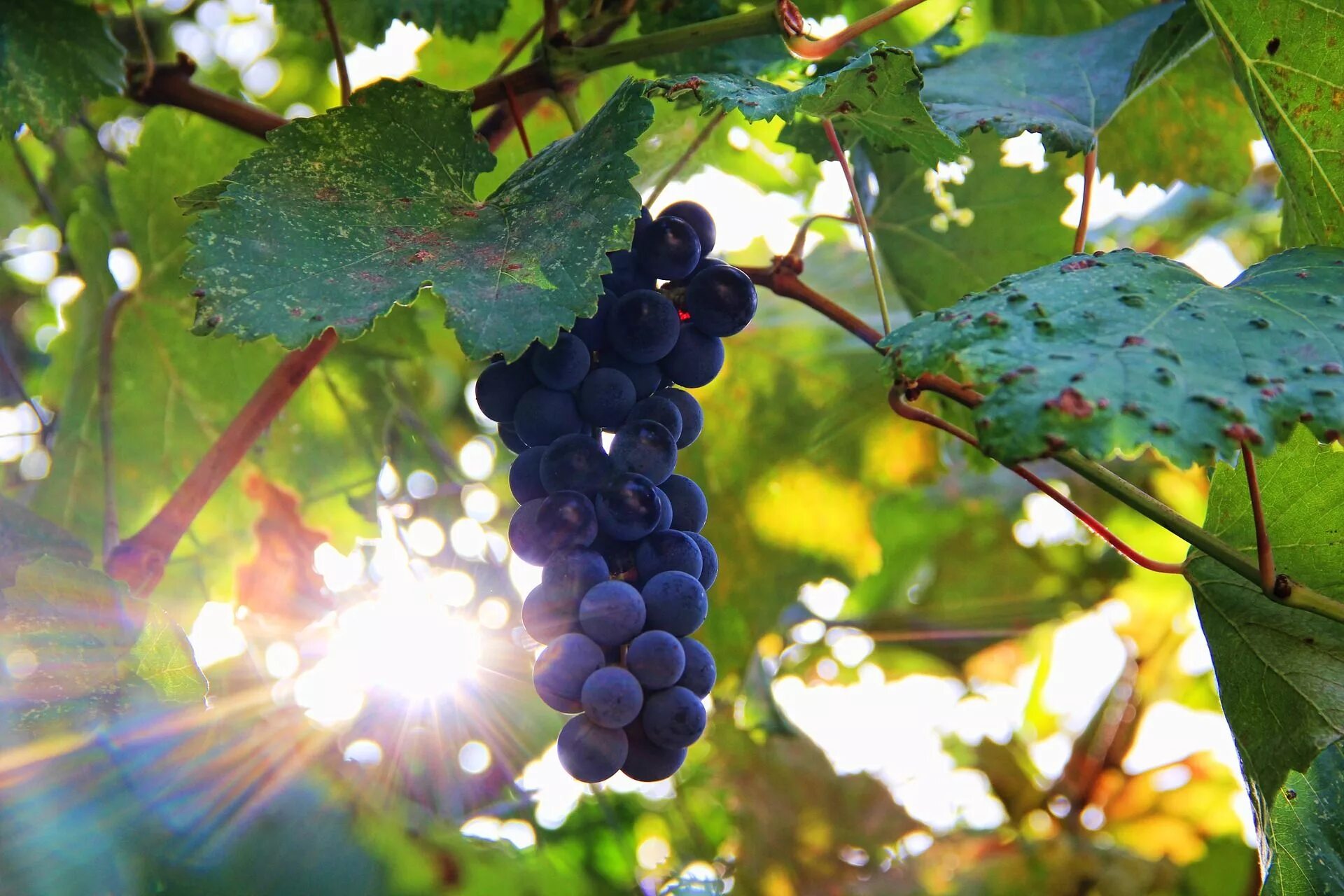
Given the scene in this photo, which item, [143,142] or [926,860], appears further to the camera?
[926,860]

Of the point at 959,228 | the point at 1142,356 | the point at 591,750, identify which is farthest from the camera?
the point at 959,228

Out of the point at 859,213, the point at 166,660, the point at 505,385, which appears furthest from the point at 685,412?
the point at 166,660

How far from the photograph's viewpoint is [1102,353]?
0.74 metres

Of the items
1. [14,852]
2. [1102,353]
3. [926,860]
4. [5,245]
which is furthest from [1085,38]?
[5,245]

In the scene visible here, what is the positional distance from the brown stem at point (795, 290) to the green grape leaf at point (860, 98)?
0.60 feet

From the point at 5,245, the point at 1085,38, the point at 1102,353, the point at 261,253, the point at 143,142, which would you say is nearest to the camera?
the point at 1102,353

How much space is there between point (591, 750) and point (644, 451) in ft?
0.79

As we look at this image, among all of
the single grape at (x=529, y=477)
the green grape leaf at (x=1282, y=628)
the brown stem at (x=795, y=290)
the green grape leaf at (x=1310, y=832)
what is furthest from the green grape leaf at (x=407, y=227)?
the green grape leaf at (x=1310, y=832)

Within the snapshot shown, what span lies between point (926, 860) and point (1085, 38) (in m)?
1.49

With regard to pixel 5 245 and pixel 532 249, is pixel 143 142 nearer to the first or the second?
pixel 5 245

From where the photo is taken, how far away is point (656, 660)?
0.85 m

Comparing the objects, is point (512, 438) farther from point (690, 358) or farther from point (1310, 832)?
point (1310, 832)

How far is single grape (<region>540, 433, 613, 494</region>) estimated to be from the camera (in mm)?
916

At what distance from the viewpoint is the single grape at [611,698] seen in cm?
83
